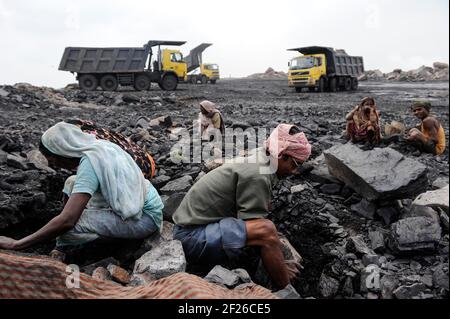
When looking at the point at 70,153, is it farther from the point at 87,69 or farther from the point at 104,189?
the point at 87,69

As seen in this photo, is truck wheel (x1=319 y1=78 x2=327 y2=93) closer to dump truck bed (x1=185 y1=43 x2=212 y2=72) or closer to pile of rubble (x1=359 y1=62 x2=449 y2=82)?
dump truck bed (x1=185 y1=43 x2=212 y2=72)

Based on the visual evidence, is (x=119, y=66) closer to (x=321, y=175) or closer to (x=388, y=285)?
(x=321, y=175)

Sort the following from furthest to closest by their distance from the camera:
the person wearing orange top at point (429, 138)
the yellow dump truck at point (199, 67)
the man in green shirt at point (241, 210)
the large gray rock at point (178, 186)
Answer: the yellow dump truck at point (199, 67), the person wearing orange top at point (429, 138), the large gray rock at point (178, 186), the man in green shirt at point (241, 210)

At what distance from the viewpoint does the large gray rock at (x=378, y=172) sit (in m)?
3.12

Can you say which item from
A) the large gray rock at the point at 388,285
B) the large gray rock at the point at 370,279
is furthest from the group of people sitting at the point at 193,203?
the large gray rock at the point at 388,285

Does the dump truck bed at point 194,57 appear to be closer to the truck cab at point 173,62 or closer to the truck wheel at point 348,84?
the truck cab at point 173,62

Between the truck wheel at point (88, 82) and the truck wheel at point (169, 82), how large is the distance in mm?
2902

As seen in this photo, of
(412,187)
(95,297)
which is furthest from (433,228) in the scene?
(95,297)

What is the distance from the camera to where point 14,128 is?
21.6 feet

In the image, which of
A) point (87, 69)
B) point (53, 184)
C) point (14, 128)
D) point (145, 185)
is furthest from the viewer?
point (87, 69)

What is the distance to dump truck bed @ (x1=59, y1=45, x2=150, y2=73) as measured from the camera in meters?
16.4

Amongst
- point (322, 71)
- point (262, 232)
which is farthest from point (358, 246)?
point (322, 71)

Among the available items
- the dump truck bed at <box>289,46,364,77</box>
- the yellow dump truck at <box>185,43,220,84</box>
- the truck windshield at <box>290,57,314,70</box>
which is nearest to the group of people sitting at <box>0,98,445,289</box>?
the truck windshield at <box>290,57,314,70</box>

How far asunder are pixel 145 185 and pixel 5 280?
107 cm
